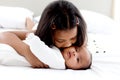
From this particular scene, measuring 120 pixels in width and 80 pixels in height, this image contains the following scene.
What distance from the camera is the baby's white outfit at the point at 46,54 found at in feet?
3.16

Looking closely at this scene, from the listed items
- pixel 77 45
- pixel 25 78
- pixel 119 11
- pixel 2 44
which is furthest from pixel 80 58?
pixel 119 11

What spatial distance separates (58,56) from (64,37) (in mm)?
95

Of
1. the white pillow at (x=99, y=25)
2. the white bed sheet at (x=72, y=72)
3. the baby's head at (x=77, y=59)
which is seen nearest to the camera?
the white bed sheet at (x=72, y=72)

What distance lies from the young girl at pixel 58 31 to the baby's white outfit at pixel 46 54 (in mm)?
40

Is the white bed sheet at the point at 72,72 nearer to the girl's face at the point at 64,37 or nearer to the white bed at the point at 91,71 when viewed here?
the white bed at the point at 91,71

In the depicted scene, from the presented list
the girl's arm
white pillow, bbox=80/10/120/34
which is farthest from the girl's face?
white pillow, bbox=80/10/120/34

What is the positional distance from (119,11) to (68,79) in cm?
156

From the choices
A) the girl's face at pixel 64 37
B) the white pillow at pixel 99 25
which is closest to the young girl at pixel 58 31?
the girl's face at pixel 64 37

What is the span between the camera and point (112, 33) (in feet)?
6.37

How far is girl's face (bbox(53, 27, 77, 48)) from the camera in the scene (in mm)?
1018

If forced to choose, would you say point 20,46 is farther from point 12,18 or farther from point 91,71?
point 12,18

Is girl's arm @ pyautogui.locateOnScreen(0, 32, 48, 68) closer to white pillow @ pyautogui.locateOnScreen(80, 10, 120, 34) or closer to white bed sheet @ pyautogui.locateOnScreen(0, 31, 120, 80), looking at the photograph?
white bed sheet @ pyautogui.locateOnScreen(0, 31, 120, 80)

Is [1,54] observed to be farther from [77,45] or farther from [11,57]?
[77,45]

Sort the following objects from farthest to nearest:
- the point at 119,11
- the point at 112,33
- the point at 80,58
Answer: the point at 119,11, the point at 112,33, the point at 80,58
